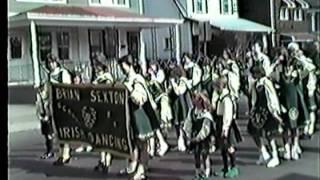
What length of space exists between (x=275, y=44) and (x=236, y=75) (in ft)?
0.58

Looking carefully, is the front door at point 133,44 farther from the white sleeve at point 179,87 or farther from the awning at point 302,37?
the awning at point 302,37

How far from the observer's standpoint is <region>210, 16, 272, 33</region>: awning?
6.89ft

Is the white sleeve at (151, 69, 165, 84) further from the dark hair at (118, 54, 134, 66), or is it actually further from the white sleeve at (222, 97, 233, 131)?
the white sleeve at (222, 97, 233, 131)

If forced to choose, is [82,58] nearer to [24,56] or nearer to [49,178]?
[24,56]

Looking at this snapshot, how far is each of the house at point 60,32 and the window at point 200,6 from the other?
18cm

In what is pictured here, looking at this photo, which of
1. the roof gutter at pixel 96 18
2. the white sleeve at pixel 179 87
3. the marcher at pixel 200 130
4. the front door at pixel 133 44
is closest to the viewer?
the roof gutter at pixel 96 18

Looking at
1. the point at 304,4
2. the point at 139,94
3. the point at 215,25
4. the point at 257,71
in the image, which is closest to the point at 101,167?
the point at 139,94

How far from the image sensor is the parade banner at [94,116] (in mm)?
2090

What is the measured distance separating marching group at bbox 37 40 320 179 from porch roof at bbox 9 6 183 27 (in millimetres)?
126

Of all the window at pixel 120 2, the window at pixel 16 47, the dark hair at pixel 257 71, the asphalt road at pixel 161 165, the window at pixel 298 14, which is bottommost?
the asphalt road at pixel 161 165

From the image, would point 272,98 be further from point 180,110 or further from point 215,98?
point 180,110

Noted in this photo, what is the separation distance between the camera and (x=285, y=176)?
2713 millimetres

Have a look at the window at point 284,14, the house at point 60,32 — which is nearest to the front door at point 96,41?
the house at point 60,32

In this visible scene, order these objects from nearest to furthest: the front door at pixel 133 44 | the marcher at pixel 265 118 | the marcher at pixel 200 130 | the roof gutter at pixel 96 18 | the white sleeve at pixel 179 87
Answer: the roof gutter at pixel 96 18, the front door at pixel 133 44, the white sleeve at pixel 179 87, the marcher at pixel 200 130, the marcher at pixel 265 118
